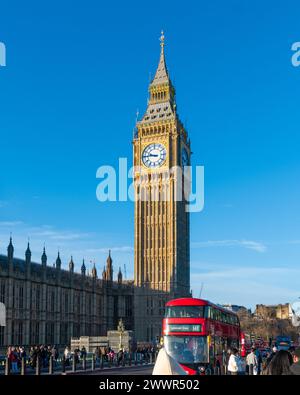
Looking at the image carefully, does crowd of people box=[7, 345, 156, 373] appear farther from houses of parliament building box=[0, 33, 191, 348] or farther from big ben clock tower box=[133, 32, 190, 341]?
big ben clock tower box=[133, 32, 190, 341]

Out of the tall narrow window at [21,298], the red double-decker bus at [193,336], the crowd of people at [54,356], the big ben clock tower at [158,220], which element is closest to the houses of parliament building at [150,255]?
the big ben clock tower at [158,220]

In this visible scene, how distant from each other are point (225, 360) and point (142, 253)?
62.1 metres

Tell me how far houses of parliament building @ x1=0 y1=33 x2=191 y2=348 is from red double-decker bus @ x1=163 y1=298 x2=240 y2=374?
165ft

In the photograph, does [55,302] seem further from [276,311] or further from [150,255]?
[276,311]

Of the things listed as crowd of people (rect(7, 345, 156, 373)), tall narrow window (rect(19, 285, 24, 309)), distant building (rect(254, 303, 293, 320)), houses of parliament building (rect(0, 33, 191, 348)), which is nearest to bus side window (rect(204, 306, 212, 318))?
crowd of people (rect(7, 345, 156, 373))

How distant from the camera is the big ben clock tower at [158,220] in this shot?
93125mm

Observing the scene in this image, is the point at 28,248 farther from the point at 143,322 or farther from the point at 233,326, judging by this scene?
the point at 233,326

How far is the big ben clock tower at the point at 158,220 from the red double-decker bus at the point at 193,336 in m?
60.7

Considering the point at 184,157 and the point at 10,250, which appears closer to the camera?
the point at 10,250

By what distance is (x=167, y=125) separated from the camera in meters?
98.0

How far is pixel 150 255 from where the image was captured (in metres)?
95.1

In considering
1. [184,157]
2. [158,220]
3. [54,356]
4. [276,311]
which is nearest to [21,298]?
[54,356]

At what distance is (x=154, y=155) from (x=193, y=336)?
6876 cm
